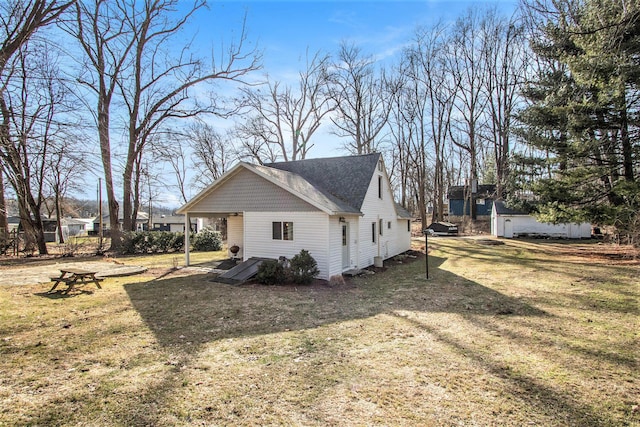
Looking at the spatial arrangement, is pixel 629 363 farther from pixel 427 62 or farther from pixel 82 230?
pixel 82 230

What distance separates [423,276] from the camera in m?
12.4

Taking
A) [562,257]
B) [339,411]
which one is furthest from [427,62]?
[339,411]

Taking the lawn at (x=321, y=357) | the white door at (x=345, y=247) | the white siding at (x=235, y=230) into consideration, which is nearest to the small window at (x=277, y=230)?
the white door at (x=345, y=247)

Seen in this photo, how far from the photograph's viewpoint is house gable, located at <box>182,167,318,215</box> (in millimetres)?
12031

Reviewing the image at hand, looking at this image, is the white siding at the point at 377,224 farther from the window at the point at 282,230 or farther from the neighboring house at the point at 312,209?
the window at the point at 282,230

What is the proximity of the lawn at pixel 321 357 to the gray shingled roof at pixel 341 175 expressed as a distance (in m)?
5.42

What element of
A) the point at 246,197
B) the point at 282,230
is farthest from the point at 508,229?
the point at 246,197

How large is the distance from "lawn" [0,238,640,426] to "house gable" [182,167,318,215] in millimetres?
3677

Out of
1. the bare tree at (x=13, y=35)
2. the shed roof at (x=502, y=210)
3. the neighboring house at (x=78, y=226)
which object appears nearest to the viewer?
the bare tree at (x=13, y=35)

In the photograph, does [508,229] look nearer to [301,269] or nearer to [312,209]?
[312,209]

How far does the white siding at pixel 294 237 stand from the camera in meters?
11.5

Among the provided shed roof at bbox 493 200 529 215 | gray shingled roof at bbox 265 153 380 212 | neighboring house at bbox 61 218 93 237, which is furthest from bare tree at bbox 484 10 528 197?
neighboring house at bbox 61 218 93 237

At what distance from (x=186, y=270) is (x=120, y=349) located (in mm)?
8709

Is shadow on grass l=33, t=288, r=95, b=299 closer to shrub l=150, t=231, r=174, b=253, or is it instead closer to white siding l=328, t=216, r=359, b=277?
white siding l=328, t=216, r=359, b=277
